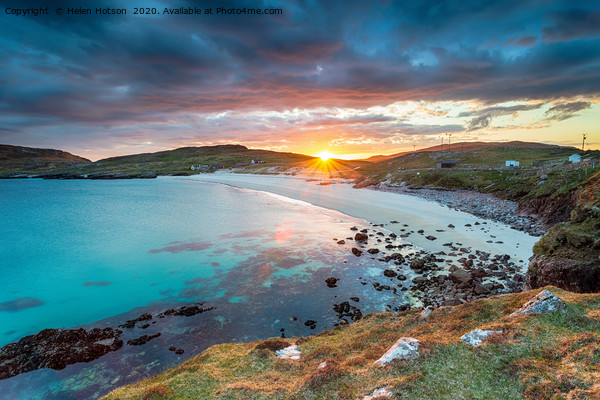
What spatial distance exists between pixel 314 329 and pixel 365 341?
193 inches

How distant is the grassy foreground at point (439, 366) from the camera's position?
320 inches

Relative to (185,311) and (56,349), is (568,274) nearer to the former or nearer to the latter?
(185,311)

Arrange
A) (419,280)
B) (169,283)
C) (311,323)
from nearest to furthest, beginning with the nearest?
(311,323) < (419,280) < (169,283)

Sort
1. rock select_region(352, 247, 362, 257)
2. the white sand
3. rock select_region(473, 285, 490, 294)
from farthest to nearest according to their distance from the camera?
1. rock select_region(352, 247, 362, 257)
2. the white sand
3. rock select_region(473, 285, 490, 294)

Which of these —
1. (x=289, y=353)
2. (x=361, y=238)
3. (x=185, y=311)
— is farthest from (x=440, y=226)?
(x=185, y=311)

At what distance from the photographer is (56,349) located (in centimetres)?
1603

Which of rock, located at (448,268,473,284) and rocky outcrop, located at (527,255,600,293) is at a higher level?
rocky outcrop, located at (527,255,600,293)

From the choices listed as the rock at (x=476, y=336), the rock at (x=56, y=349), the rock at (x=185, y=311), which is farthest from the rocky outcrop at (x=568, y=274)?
the rock at (x=56, y=349)

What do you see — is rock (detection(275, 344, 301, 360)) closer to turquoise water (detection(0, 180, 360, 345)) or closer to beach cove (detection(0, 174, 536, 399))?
beach cove (detection(0, 174, 536, 399))

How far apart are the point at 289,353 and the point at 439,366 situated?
6.53 m

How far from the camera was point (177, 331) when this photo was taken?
17672 millimetres

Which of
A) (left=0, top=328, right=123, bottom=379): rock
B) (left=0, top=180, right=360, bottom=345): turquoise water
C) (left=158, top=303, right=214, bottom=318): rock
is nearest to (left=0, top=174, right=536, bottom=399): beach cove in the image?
(left=158, top=303, right=214, bottom=318): rock

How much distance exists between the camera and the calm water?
1514cm

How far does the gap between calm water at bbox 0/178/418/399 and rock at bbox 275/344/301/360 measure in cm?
331
